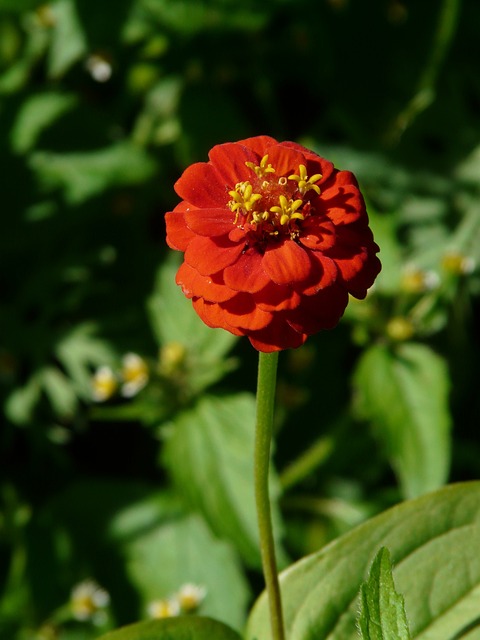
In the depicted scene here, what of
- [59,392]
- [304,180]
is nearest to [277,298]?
[304,180]

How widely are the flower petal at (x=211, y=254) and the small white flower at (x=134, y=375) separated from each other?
2.63 feet

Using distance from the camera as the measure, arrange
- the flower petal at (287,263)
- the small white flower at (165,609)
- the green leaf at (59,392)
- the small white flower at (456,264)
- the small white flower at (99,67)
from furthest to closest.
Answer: the small white flower at (99,67) → the green leaf at (59,392) → the small white flower at (456,264) → the small white flower at (165,609) → the flower petal at (287,263)

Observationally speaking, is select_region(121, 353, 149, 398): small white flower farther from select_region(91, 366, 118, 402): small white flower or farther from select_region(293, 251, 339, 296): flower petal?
select_region(293, 251, 339, 296): flower petal

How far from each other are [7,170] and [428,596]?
1.18m

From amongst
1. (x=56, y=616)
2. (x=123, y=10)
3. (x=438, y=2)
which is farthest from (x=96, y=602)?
(x=438, y=2)

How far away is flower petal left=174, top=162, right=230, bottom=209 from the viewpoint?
72 cm

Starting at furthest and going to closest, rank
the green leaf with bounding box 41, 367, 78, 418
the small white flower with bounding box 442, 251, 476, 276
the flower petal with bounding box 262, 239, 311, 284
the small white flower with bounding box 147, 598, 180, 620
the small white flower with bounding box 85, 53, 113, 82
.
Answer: the small white flower with bounding box 85, 53, 113, 82, the green leaf with bounding box 41, 367, 78, 418, the small white flower with bounding box 442, 251, 476, 276, the small white flower with bounding box 147, 598, 180, 620, the flower petal with bounding box 262, 239, 311, 284

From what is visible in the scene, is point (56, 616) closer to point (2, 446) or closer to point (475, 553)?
point (2, 446)

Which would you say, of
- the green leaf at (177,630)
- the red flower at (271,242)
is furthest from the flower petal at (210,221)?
the green leaf at (177,630)

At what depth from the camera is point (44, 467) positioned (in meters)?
1.75

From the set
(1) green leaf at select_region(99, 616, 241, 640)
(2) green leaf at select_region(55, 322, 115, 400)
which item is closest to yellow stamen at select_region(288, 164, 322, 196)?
(1) green leaf at select_region(99, 616, 241, 640)

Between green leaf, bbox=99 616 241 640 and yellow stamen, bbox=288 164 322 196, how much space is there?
1.46 feet

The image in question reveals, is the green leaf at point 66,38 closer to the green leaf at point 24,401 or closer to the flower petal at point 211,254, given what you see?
the green leaf at point 24,401

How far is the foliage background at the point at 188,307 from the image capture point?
1477mm
